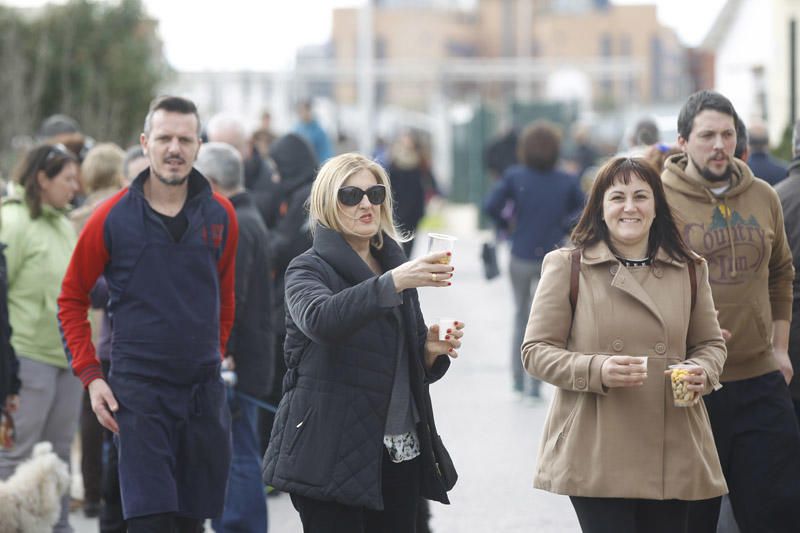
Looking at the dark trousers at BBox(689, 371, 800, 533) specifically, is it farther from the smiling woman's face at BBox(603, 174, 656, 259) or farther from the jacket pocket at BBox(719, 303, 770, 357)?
the smiling woman's face at BBox(603, 174, 656, 259)

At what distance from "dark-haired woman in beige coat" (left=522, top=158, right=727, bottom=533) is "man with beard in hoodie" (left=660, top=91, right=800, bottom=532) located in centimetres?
79

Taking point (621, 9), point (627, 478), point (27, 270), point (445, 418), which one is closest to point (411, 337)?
point (627, 478)

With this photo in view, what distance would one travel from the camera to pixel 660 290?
17.1 feet

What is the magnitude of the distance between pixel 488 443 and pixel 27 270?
4198 mm

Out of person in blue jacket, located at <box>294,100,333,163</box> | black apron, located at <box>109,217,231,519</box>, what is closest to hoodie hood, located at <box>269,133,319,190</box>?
black apron, located at <box>109,217,231,519</box>

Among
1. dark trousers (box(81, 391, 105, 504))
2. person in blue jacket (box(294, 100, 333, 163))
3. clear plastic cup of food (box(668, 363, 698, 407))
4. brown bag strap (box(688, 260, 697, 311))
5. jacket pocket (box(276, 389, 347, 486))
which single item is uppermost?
person in blue jacket (box(294, 100, 333, 163))

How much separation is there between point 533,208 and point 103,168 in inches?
188

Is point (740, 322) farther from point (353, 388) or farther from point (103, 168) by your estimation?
point (103, 168)

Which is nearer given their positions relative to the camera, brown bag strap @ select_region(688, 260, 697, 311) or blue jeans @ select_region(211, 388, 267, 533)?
brown bag strap @ select_region(688, 260, 697, 311)

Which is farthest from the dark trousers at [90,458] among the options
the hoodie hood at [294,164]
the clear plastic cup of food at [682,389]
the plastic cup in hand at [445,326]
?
the clear plastic cup of food at [682,389]

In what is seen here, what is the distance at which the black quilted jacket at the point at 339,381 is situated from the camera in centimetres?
482

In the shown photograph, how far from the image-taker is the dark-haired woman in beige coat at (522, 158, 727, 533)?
199 inches

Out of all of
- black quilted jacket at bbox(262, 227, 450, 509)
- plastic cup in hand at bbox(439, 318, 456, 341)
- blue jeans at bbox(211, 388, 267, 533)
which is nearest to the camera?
black quilted jacket at bbox(262, 227, 450, 509)

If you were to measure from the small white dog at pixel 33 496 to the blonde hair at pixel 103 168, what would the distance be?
2.45 metres
